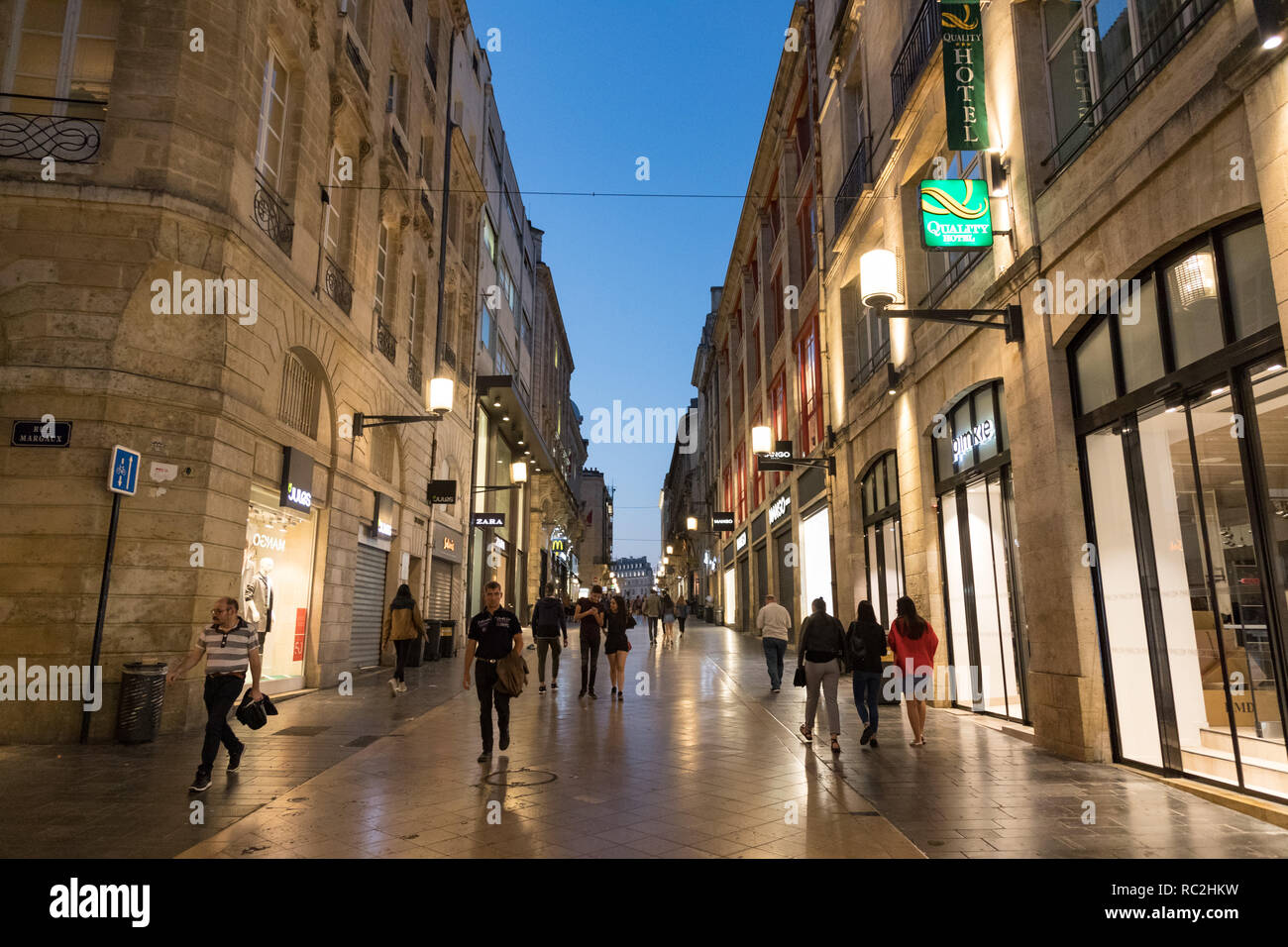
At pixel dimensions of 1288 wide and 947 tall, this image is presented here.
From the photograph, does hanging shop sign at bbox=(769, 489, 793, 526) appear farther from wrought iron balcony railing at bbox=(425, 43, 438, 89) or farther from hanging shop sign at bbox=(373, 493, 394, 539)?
wrought iron balcony railing at bbox=(425, 43, 438, 89)

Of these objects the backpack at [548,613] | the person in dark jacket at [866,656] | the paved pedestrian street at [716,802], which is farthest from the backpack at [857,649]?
the backpack at [548,613]

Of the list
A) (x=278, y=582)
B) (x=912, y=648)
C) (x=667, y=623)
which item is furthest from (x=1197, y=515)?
(x=667, y=623)

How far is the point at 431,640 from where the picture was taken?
63.9ft

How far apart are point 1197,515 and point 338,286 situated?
13.6 meters

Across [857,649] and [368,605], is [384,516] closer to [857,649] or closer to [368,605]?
A: [368,605]

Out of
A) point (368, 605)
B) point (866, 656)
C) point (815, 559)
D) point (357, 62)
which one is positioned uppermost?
point (357, 62)

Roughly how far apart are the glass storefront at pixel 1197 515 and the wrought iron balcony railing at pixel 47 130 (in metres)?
12.2

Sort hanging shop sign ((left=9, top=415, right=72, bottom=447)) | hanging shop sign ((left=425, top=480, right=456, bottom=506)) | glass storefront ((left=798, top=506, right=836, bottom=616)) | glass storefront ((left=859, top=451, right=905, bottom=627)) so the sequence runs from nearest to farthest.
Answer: hanging shop sign ((left=9, top=415, right=72, bottom=447)) < glass storefront ((left=859, top=451, right=905, bottom=627)) < hanging shop sign ((left=425, top=480, right=456, bottom=506)) < glass storefront ((left=798, top=506, right=836, bottom=616))

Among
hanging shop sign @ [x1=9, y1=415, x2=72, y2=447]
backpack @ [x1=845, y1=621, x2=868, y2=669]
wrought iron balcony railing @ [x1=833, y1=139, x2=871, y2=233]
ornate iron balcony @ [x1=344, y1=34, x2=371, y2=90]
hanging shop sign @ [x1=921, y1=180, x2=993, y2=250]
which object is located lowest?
backpack @ [x1=845, y1=621, x2=868, y2=669]

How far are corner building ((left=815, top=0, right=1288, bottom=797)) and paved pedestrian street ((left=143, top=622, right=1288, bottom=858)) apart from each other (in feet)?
3.25

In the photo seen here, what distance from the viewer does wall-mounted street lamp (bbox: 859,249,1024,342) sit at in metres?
9.03

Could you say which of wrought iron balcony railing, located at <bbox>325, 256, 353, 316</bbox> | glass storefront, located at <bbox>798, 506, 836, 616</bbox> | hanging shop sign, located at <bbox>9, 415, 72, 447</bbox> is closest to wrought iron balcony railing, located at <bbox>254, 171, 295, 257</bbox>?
wrought iron balcony railing, located at <bbox>325, 256, 353, 316</bbox>

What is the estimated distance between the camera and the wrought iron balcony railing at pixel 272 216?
11.4 meters
